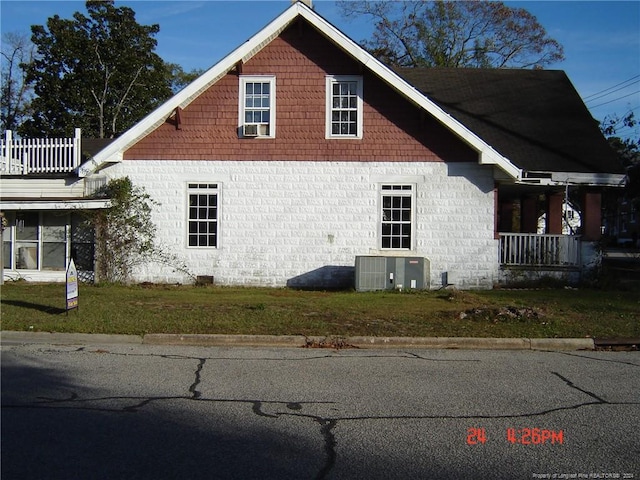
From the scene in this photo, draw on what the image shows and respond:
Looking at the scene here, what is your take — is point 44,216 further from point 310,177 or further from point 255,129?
point 310,177

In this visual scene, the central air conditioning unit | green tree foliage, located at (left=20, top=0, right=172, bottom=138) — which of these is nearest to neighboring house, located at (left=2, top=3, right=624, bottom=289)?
the central air conditioning unit

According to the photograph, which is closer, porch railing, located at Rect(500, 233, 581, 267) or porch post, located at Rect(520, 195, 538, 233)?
porch railing, located at Rect(500, 233, 581, 267)

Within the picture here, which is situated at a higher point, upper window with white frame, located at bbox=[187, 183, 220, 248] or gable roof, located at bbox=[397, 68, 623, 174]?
gable roof, located at bbox=[397, 68, 623, 174]

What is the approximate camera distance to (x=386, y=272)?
16.7 metres

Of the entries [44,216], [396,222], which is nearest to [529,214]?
[396,222]

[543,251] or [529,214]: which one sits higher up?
[529,214]

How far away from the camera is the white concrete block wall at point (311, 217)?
17.6 m

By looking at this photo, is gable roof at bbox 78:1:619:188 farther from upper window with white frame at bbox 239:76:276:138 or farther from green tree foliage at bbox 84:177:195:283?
green tree foliage at bbox 84:177:195:283

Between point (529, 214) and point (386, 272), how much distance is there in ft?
32.6

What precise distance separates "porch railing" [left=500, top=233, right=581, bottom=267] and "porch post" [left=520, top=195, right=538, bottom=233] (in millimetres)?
5372

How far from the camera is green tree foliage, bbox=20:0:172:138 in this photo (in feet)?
133

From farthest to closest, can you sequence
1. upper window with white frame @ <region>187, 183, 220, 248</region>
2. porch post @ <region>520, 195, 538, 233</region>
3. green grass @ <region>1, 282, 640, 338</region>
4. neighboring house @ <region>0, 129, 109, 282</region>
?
porch post @ <region>520, 195, 538, 233</region> < neighboring house @ <region>0, 129, 109, 282</region> < upper window with white frame @ <region>187, 183, 220, 248</region> < green grass @ <region>1, 282, 640, 338</region>

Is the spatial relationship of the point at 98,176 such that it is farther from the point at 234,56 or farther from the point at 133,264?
the point at 234,56
